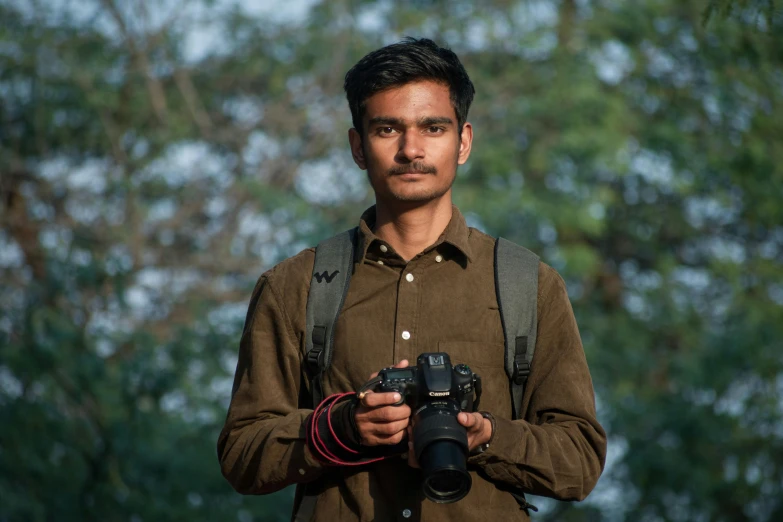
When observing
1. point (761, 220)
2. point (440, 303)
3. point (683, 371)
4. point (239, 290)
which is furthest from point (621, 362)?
point (440, 303)

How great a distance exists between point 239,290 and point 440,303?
9478 mm

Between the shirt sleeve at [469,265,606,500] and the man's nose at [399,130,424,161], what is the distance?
0.46 meters

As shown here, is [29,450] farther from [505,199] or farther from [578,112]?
[578,112]

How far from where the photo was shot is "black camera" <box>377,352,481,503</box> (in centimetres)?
268

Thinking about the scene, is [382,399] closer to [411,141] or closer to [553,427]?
[553,427]

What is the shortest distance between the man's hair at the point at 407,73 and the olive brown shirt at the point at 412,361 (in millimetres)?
340

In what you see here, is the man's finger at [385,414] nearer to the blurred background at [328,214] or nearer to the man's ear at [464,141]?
the man's ear at [464,141]

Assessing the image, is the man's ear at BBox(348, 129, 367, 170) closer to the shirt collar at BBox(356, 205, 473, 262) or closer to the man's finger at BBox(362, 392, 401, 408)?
the shirt collar at BBox(356, 205, 473, 262)

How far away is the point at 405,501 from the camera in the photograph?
9.84 feet

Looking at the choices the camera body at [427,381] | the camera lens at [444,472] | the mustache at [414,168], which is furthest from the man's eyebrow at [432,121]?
the camera lens at [444,472]

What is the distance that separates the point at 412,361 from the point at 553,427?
0.39 m

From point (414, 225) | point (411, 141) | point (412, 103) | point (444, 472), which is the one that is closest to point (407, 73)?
point (412, 103)

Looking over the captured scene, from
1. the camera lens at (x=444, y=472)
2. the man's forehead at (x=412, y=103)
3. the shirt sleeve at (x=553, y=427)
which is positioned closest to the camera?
the camera lens at (x=444, y=472)

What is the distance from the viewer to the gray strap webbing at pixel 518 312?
3.12m
